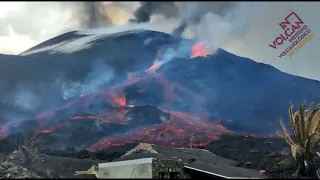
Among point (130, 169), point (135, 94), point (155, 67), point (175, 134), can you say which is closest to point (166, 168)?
point (130, 169)

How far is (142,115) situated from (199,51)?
8856 millimetres

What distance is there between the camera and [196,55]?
5044 cm

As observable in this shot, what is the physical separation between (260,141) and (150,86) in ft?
41.3

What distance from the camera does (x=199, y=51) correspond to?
162 ft

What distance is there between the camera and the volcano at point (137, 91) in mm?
48000

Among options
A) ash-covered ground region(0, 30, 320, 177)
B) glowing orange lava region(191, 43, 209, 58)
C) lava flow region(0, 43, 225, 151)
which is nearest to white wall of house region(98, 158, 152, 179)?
ash-covered ground region(0, 30, 320, 177)

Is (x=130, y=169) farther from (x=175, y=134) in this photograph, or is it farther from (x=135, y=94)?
(x=135, y=94)

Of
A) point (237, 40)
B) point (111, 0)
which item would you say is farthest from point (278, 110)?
point (111, 0)

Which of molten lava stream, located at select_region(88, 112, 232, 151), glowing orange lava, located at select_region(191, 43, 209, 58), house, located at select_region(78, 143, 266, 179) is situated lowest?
house, located at select_region(78, 143, 266, 179)

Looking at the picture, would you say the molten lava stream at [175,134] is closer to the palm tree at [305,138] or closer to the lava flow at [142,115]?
the lava flow at [142,115]

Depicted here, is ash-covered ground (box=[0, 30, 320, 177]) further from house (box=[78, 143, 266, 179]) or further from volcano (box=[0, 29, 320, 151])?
house (box=[78, 143, 266, 179])

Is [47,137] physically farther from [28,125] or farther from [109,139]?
[109,139]

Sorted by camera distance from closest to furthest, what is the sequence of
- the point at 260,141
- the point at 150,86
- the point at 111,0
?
the point at 111,0
the point at 260,141
the point at 150,86

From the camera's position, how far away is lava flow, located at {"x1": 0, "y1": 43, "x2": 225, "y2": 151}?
1871 inches
